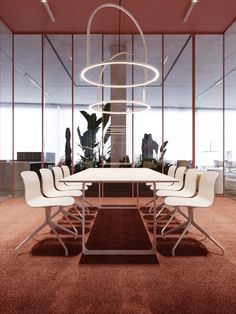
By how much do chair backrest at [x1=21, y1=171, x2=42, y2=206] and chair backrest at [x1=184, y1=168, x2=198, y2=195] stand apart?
201cm

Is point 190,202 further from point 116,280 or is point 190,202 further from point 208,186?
point 116,280

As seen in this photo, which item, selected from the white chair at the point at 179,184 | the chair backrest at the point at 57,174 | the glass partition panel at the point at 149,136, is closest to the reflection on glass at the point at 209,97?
the glass partition panel at the point at 149,136

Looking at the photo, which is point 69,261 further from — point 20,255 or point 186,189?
point 186,189

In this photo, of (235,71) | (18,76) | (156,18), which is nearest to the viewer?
(156,18)

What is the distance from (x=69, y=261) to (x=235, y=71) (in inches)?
320

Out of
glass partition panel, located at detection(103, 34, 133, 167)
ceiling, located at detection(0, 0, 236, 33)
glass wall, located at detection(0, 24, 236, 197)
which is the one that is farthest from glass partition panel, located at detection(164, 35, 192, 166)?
glass partition panel, located at detection(103, 34, 133, 167)

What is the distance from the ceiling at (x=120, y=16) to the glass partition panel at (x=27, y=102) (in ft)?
2.49

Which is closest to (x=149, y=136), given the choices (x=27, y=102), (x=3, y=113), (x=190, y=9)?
(x=190, y=9)

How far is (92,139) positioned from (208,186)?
15.0ft

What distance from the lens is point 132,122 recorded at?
7301 mm

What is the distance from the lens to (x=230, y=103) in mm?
12938

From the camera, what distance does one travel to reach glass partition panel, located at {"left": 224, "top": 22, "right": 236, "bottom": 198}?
7048mm

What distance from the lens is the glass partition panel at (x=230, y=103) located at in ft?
23.1

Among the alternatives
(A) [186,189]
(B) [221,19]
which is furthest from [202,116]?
(A) [186,189]
